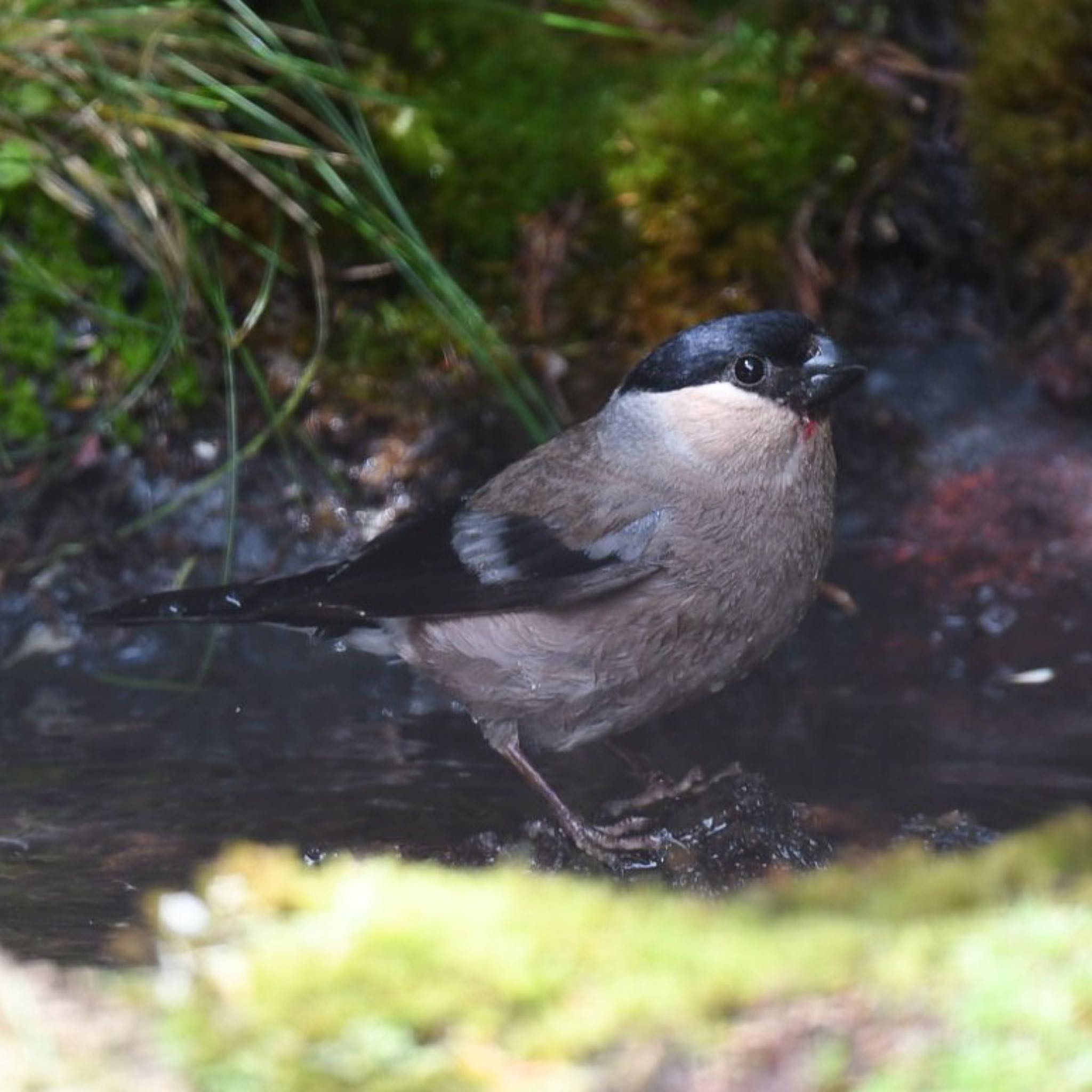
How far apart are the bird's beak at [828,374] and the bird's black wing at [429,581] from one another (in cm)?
52

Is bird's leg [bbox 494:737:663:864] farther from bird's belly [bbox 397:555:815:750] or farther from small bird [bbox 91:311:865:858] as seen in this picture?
bird's belly [bbox 397:555:815:750]

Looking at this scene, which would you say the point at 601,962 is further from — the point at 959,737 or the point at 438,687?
the point at 438,687

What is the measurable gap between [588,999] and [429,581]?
7.39ft

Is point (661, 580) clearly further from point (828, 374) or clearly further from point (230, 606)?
point (230, 606)

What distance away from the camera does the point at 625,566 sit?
14.6 ft

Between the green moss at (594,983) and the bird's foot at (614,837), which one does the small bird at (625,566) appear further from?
the green moss at (594,983)

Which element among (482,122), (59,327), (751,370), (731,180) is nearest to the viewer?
(751,370)

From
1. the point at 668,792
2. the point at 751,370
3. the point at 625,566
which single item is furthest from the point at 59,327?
the point at 668,792

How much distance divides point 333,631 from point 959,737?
1.80 m

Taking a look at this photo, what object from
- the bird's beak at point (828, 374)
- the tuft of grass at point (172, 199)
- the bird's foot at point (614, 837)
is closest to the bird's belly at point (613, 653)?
the bird's foot at point (614, 837)

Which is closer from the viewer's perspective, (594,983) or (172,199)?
(594,983)

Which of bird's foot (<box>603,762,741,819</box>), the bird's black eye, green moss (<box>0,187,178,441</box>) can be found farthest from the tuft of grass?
bird's foot (<box>603,762,741,819</box>)

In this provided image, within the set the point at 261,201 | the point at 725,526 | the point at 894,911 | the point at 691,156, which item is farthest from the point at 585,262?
the point at 894,911

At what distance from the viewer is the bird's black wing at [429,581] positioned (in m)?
4.55
